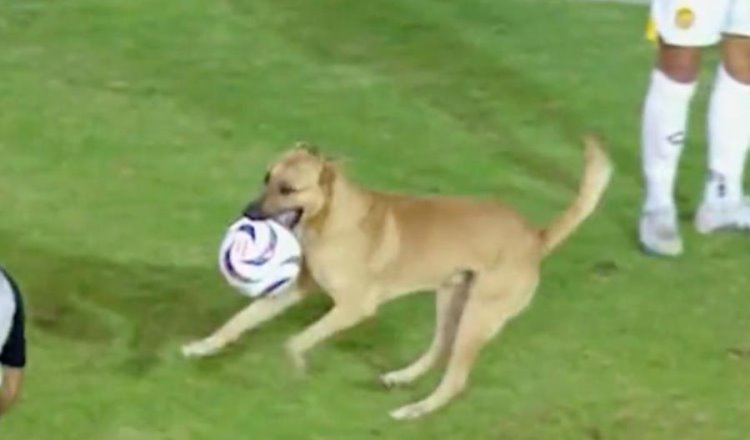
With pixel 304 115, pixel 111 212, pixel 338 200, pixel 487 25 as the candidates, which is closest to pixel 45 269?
pixel 111 212

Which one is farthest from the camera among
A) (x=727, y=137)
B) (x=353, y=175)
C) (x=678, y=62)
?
(x=353, y=175)

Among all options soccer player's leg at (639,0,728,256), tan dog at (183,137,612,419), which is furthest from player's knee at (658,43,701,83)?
tan dog at (183,137,612,419)

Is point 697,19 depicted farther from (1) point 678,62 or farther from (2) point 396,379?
(2) point 396,379

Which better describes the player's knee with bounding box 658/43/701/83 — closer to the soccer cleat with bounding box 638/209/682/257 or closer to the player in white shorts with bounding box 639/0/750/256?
the player in white shorts with bounding box 639/0/750/256

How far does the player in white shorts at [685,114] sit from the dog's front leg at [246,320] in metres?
1.13

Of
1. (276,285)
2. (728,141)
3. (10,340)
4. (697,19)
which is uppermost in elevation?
(10,340)

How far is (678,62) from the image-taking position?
4941mm

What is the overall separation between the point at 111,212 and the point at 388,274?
1.21 metres

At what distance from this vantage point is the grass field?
412 centimetres

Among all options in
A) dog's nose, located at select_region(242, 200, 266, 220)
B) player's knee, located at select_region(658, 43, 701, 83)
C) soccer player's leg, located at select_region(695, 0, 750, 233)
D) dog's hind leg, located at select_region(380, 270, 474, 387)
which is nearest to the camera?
dog's nose, located at select_region(242, 200, 266, 220)

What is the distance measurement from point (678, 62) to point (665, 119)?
137mm

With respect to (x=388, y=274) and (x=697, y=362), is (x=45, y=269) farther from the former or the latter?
(x=697, y=362)

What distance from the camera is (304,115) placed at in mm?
5949

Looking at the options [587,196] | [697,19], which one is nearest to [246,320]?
[587,196]
